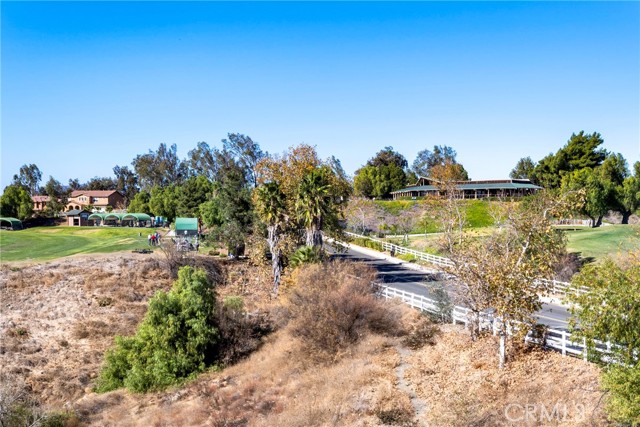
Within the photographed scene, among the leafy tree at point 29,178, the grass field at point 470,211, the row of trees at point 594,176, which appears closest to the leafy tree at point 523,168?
the row of trees at point 594,176

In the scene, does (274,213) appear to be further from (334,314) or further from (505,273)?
(505,273)

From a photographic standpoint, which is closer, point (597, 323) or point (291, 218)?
point (597, 323)

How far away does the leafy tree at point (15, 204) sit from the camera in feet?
281

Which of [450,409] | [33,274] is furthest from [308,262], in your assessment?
[33,274]

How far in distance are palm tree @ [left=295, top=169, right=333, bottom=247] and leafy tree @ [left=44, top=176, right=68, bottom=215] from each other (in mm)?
80787

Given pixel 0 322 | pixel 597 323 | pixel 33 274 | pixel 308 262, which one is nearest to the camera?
pixel 597 323

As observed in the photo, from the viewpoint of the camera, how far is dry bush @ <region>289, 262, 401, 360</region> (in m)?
24.5

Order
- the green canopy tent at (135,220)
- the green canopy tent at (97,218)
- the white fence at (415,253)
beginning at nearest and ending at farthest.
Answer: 1. the white fence at (415,253)
2. the green canopy tent at (135,220)
3. the green canopy tent at (97,218)

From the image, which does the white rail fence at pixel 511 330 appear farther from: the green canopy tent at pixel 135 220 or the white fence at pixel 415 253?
the green canopy tent at pixel 135 220

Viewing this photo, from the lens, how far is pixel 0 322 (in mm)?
36031

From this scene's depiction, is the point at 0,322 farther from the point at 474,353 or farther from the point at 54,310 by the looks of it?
the point at 474,353

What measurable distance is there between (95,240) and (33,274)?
20084mm

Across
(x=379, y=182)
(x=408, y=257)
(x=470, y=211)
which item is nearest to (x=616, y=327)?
(x=408, y=257)

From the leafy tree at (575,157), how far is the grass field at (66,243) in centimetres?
6441
